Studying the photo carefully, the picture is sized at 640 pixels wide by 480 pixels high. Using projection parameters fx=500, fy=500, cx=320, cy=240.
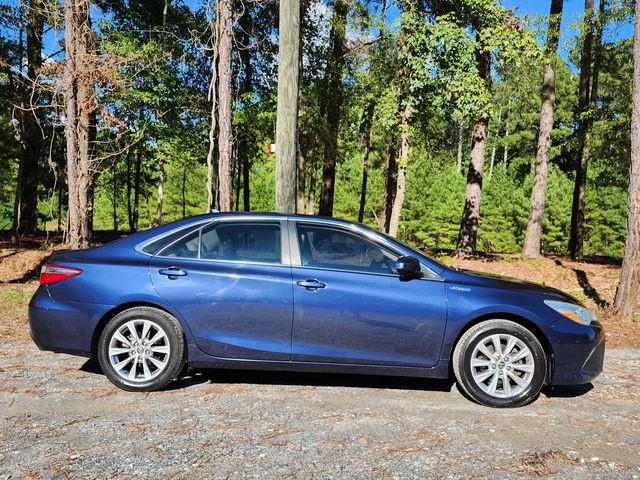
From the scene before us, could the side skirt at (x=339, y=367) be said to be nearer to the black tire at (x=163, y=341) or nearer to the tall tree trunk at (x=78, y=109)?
the black tire at (x=163, y=341)

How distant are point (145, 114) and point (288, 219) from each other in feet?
51.8

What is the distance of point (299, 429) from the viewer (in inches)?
144

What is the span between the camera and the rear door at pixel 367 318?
14.0 feet

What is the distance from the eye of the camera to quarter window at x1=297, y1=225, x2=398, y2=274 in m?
4.46

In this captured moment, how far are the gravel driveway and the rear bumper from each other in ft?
1.25

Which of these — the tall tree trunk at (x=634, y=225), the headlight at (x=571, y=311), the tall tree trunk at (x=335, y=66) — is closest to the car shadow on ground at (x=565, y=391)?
A: the headlight at (x=571, y=311)

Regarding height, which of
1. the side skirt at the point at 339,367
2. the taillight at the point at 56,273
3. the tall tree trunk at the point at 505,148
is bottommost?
the side skirt at the point at 339,367

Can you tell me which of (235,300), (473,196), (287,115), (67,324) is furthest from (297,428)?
(473,196)

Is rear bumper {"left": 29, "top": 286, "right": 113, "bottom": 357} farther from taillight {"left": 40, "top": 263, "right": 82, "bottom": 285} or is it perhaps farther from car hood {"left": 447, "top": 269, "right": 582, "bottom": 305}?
car hood {"left": 447, "top": 269, "right": 582, "bottom": 305}

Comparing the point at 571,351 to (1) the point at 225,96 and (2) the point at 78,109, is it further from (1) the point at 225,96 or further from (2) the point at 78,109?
(2) the point at 78,109

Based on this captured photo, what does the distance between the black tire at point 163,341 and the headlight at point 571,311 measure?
325cm

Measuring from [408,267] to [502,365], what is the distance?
3.83 feet

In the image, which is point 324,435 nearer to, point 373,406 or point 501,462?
point 373,406

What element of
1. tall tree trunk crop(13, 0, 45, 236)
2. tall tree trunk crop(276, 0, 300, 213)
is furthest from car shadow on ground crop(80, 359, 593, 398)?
tall tree trunk crop(13, 0, 45, 236)
